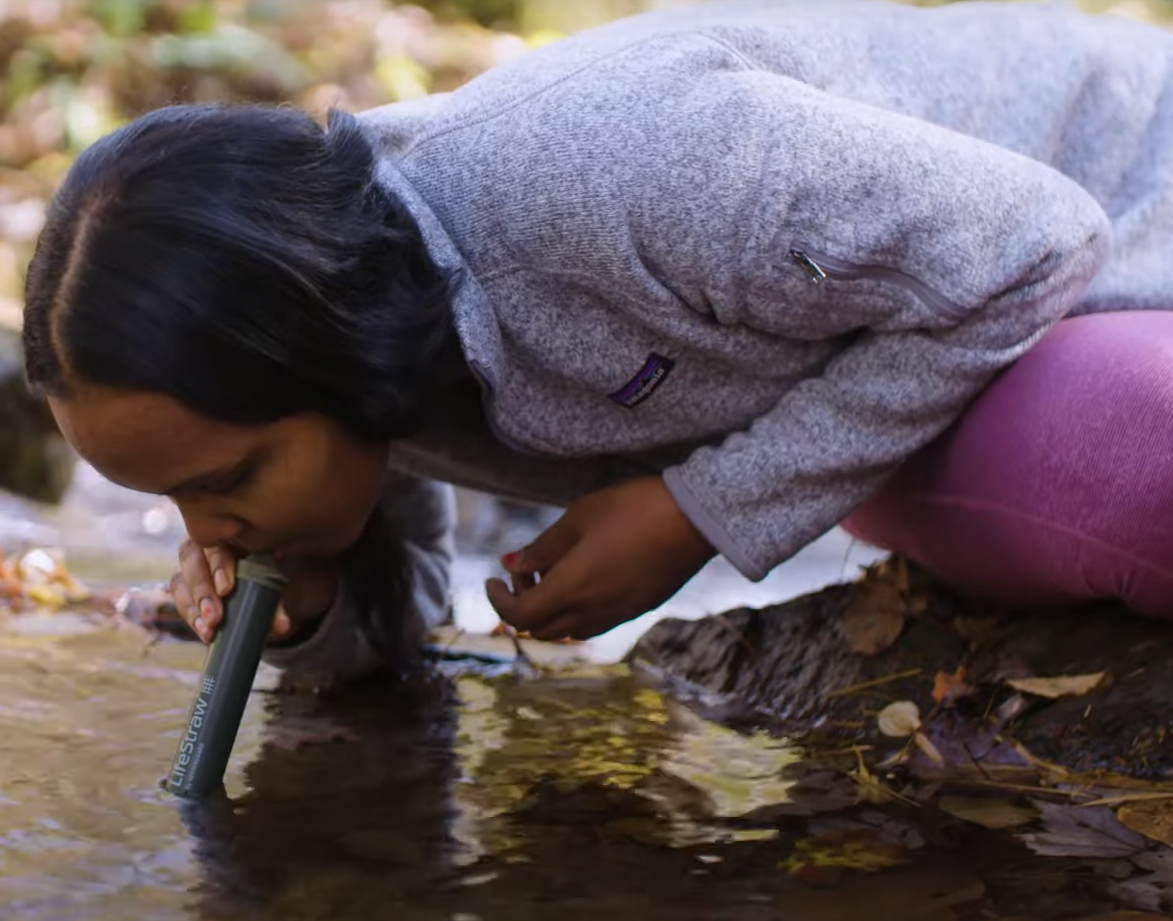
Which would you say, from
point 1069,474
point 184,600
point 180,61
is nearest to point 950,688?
point 1069,474

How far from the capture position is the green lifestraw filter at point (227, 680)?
1.71 m

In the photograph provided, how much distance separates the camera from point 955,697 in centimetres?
197

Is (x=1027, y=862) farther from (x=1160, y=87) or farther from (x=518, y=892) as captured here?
(x=1160, y=87)

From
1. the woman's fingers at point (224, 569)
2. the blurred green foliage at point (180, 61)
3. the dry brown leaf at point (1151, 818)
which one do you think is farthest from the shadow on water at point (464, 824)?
the blurred green foliage at point (180, 61)

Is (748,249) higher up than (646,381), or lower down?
higher up

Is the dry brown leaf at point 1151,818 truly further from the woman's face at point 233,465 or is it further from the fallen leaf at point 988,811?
the woman's face at point 233,465

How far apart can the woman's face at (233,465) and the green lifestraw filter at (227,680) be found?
0.15 ft

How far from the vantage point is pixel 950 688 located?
6.51ft

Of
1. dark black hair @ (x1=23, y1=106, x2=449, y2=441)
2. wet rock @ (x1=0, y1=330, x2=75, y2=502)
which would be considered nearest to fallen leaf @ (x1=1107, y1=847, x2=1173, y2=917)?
dark black hair @ (x1=23, y1=106, x2=449, y2=441)

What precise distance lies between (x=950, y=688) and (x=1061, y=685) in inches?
6.0

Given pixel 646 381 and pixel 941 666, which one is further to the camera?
pixel 941 666

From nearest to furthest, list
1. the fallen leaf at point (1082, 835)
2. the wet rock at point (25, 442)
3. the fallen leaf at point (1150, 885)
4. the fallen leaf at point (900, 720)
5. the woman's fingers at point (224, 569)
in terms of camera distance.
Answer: the fallen leaf at point (1150, 885) → the fallen leaf at point (1082, 835) → the woman's fingers at point (224, 569) → the fallen leaf at point (900, 720) → the wet rock at point (25, 442)

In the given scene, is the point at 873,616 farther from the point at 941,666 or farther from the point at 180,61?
the point at 180,61

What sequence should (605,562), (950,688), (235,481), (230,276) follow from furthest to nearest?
1. (950,688)
2. (605,562)
3. (235,481)
4. (230,276)
